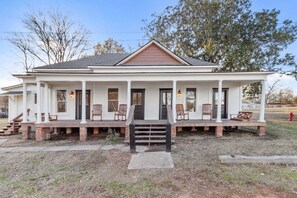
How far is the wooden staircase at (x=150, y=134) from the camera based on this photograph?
7.79 metres

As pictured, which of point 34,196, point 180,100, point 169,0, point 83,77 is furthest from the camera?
point 169,0

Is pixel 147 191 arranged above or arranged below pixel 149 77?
below

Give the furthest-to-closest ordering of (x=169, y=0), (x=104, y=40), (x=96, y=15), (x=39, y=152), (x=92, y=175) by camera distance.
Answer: (x=104, y=40)
(x=169, y=0)
(x=96, y=15)
(x=39, y=152)
(x=92, y=175)

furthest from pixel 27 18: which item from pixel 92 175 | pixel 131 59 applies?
pixel 92 175

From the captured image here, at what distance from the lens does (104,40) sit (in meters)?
28.2

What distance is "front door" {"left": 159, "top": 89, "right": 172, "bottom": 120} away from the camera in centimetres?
1155

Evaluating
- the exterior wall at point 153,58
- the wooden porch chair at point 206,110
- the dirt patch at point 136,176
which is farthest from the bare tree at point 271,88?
the dirt patch at point 136,176

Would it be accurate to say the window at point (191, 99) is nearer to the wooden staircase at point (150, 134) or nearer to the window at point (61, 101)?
the wooden staircase at point (150, 134)

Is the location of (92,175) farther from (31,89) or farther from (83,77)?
(31,89)

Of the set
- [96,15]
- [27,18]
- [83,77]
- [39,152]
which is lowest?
[39,152]

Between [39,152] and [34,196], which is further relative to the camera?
[39,152]

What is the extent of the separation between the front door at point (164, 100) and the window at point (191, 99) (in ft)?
3.54

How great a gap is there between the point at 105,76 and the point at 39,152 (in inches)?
170

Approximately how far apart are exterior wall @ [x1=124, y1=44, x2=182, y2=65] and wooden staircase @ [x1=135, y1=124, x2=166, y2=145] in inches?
193
